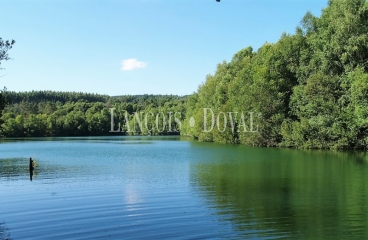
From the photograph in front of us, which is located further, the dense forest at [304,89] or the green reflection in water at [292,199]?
the dense forest at [304,89]

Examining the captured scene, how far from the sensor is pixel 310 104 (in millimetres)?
52906

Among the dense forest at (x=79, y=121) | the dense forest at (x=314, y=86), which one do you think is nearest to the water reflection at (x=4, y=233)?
the dense forest at (x=314, y=86)

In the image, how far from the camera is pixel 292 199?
1867 centimetres

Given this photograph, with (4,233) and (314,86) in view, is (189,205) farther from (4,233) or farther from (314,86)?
(314,86)

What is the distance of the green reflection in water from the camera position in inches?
533

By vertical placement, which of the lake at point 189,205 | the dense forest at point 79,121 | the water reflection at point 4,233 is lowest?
the water reflection at point 4,233

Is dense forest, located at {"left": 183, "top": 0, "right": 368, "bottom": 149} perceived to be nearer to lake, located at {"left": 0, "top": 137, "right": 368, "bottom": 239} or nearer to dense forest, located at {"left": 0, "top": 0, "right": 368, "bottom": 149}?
dense forest, located at {"left": 0, "top": 0, "right": 368, "bottom": 149}

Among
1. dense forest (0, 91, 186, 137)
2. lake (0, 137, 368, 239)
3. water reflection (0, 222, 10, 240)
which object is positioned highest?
dense forest (0, 91, 186, 137)

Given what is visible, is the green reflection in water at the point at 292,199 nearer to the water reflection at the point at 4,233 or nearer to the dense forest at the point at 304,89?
the water reflection at the point at 4,233

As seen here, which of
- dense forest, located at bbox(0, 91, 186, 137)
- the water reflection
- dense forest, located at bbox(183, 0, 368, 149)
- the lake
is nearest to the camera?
the water reflection

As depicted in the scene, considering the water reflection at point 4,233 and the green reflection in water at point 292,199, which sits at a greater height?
the green reflection in water at point 292,199

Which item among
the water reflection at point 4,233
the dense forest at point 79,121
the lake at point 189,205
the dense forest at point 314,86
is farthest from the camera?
the dense forest at point 79,121

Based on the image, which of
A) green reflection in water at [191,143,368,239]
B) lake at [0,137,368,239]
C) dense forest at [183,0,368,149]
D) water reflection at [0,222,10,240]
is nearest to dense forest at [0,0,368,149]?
dense forest at [183,0,368,149]

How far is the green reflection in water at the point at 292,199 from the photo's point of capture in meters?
13.5
